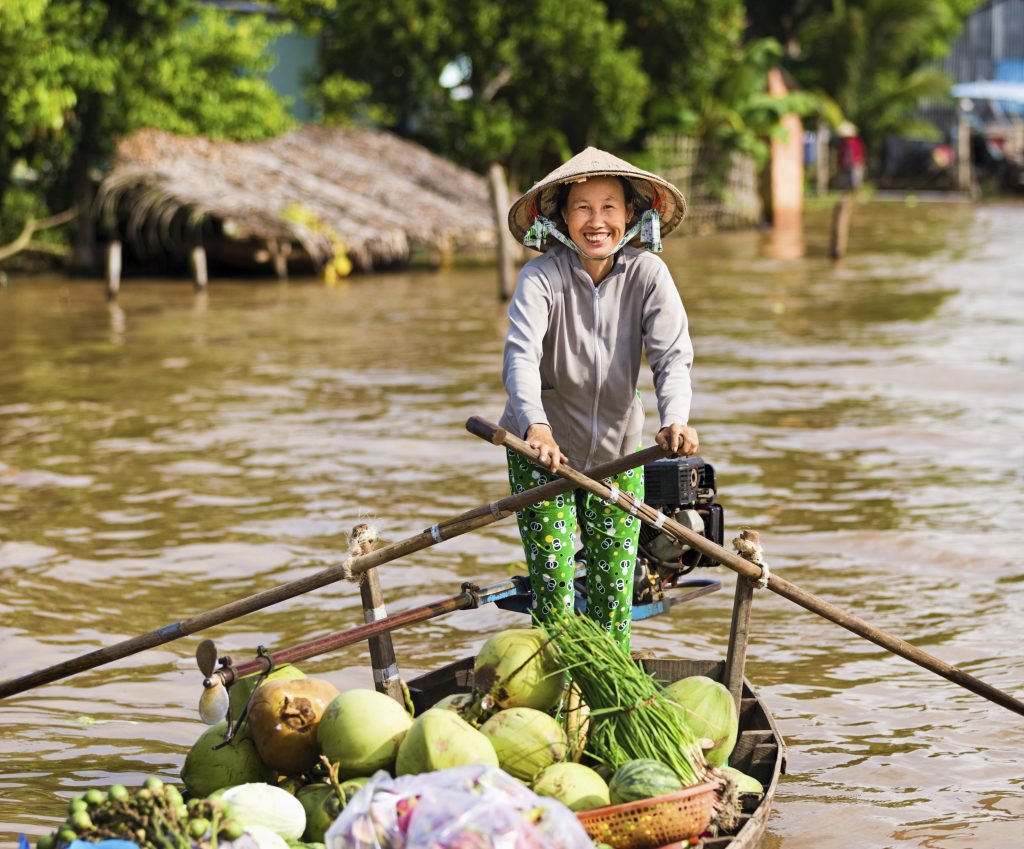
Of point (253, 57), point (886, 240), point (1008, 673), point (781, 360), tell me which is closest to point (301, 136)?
point (253, 57)

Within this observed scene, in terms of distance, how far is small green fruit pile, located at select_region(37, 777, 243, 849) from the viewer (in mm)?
2877

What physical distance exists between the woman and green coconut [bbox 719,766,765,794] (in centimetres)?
56

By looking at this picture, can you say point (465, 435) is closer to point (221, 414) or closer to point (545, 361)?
point (221, 414)

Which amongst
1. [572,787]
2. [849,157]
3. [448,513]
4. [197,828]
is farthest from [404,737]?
[849,157]

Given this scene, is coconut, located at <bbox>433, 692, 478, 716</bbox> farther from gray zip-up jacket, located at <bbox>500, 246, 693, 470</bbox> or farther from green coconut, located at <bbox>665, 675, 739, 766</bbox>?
gray zip-up jacket, located at <bbox>500, 246, 693, 470</bbox>

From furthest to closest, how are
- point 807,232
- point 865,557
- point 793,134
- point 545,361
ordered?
point 793,134, point 807,232, point 865,557, point 545,361

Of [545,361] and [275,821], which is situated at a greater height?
[545,361]

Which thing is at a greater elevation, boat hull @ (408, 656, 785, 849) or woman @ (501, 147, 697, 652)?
woman @ (501, 147, 697, 652)

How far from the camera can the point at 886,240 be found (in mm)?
24359

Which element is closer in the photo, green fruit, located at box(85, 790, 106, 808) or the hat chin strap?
green fruit, located at box(85, 790, 106, 808)

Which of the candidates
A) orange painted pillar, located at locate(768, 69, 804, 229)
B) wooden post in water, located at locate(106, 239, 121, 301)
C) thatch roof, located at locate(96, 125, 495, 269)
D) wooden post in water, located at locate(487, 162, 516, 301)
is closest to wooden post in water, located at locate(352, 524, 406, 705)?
wooden post in water, located at locate(487, 162, 516, 301)

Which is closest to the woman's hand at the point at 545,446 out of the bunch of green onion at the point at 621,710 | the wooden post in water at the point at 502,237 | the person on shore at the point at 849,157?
the bunch of green onion at the point at 621,710

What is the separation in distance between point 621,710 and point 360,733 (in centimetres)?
60

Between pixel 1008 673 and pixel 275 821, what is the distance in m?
3.00
